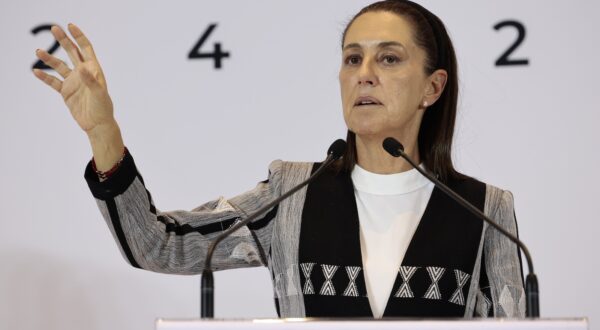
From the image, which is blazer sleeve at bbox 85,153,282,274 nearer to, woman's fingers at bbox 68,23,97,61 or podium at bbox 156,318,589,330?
woman's fingers at bbox 68,23,97,61

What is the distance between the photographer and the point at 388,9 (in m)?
2.05

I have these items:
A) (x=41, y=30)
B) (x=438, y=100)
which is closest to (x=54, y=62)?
(x=438, y=100)

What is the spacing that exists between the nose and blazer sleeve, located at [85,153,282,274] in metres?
0.23

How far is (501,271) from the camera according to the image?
1.93 m

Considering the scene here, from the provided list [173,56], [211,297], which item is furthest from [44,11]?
[211,297]

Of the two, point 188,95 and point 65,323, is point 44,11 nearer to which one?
point 188,95

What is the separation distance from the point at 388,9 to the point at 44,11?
119 cm

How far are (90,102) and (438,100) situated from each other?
0.76 metres

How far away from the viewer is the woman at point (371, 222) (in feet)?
6.06

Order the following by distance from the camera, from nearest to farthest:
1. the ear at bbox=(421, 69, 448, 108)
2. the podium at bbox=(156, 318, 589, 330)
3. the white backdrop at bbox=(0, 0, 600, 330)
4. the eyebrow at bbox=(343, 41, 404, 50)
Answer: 1. the podium at bbox=(156, 318, 589, 330)
2. the eyebrow at bbox=(343, 41, 404, 50)
3. the ear at bbox=(421, 69, 448, 108)
4. the white backdrop at bbox=(0, 0, 600, 330)

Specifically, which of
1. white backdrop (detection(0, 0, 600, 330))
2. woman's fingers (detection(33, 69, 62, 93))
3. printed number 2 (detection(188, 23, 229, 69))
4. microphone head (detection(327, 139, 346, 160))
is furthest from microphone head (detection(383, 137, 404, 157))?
printed number 2 (detection(188, 23, 229, 69))

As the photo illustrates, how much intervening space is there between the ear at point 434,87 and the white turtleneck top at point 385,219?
159 millimetres

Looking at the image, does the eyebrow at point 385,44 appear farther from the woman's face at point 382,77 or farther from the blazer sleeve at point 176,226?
the blazer sleeve at point 176,226

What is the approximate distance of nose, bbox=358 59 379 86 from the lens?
1926 mm
